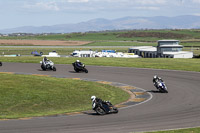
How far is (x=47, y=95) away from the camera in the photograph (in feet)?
104

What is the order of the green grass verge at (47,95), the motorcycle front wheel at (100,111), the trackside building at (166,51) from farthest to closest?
the trackside building at (166,51)
the green grass verge at (47,95)
the motorcycle front wheel at (100,111)

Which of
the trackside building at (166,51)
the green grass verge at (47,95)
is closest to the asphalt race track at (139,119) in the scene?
the green grass verge at (47,95)

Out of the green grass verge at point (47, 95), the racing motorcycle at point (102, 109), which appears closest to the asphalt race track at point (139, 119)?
the racing motorcycle at point (102, 109)

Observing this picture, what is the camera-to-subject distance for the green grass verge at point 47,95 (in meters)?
27.1

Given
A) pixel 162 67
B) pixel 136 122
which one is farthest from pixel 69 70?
pixel 136 122

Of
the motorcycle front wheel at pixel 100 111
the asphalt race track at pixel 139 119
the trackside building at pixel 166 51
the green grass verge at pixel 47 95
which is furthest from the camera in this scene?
the trackside building at pixel 166 51

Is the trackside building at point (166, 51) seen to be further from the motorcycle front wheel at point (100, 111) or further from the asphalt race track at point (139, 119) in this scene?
the motorcycle front wheel at point (100, 111)

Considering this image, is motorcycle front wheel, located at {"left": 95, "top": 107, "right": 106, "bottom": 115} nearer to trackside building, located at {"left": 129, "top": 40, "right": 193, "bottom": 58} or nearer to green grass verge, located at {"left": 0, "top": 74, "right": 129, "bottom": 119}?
green grass verge, located at {"left": 0, "top": 74, "right": 129, "bottom": 119}

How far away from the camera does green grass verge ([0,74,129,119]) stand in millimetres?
27078

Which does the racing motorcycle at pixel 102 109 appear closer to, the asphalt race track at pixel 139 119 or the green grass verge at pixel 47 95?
the asphalt race track at pixel 139 119

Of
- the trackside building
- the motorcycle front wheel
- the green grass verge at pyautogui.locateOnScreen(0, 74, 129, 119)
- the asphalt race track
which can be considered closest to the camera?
the asphalt race track

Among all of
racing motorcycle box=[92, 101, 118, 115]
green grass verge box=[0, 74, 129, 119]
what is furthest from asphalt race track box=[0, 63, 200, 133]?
green grass verge box=[0, 74, 129, 119]

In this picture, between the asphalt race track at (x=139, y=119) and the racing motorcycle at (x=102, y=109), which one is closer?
the asphalt race track at (x=139, y=119)

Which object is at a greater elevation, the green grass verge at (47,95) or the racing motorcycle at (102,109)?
the racing motorcycle at (102,109)
